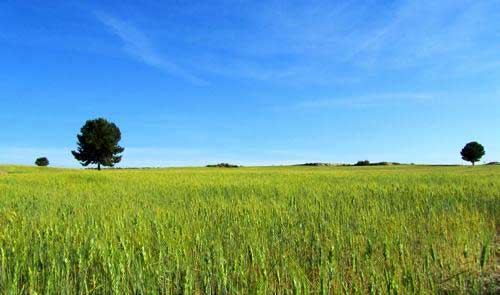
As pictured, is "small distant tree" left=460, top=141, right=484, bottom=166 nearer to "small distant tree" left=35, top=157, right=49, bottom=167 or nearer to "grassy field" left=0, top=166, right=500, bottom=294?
"grassy field" left=0, top=166, right=500, bottom=294

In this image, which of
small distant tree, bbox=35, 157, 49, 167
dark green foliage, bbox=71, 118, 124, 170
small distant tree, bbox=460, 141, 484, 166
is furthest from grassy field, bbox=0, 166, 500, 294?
small distant tree, bbox=35, 157, 49, 167

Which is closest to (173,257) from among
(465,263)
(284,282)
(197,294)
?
(197,294)

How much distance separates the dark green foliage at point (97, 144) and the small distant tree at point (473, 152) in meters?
70.0

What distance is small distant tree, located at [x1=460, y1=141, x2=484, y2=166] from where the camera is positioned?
77.0 metres

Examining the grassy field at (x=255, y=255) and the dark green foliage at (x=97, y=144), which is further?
the dark green foliage at (x=97, y=144)

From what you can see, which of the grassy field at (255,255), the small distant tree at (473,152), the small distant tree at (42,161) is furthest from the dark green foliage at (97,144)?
the small distant tree at (473,152)

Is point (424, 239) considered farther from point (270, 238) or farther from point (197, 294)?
point (197, 294)

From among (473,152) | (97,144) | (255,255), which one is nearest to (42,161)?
(97,144)

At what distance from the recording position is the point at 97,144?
56938mm

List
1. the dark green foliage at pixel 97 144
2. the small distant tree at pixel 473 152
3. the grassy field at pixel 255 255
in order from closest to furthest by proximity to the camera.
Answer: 1. the grassy field at pixel 255 255
2. the dark green foliage at pixel 97 144
3. the small distant tree at pixel 473 152

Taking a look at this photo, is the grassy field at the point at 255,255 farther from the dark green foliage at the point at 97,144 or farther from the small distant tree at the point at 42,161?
the small distant tree at the point at 42,161

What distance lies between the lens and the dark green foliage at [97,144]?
189 feet

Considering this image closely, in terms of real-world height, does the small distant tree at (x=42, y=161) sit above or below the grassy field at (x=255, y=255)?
above

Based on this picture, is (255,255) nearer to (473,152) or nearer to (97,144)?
(97,144)
